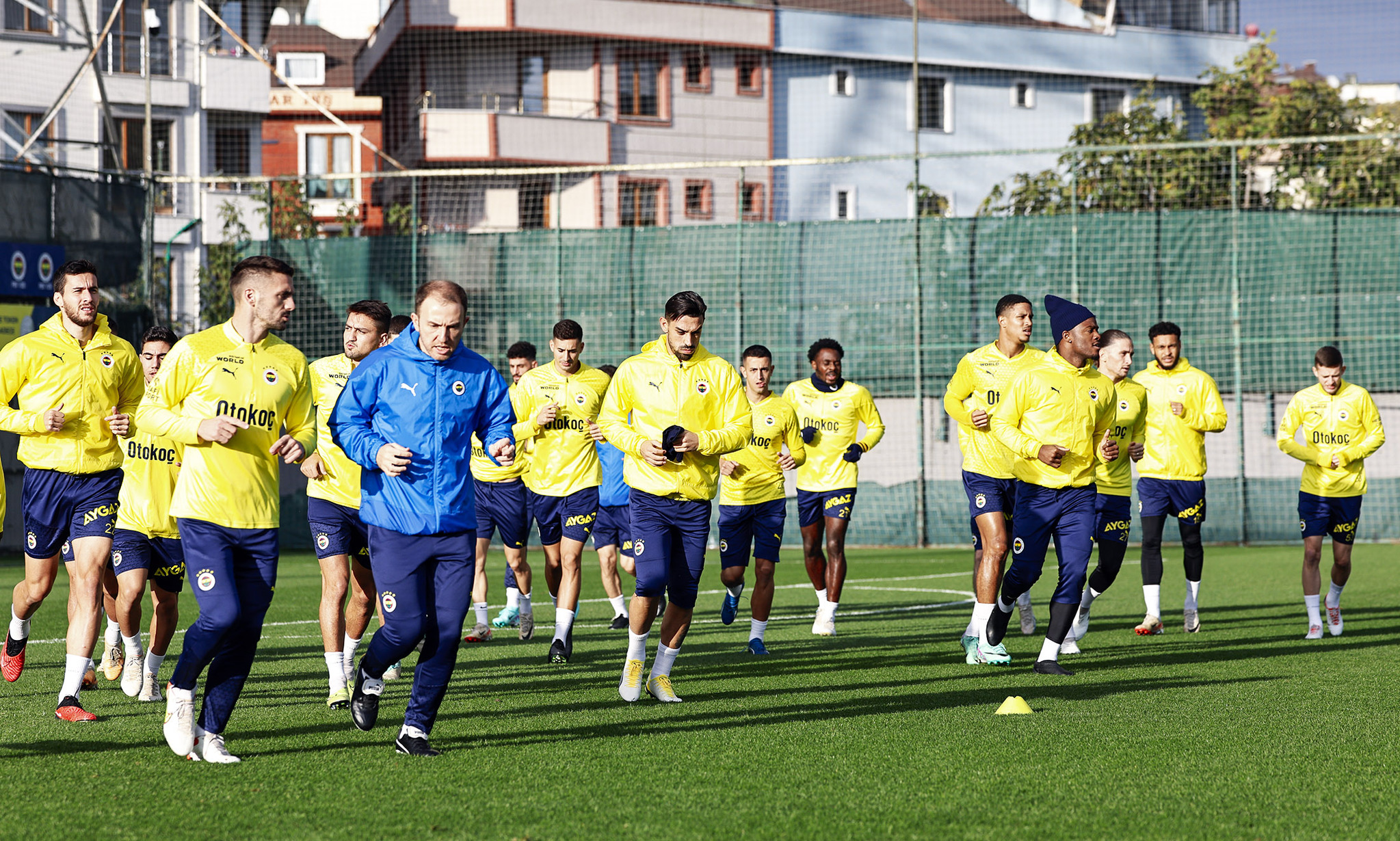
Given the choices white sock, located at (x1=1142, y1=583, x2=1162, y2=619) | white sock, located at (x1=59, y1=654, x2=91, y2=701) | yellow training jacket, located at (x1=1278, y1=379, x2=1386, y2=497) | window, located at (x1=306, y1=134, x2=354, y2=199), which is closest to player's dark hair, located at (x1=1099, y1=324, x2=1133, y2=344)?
yellow training jacket, located at (x1=1278, y1=379, x2=1386, y2=497)

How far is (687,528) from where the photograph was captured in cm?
815

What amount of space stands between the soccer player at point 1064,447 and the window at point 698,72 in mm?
28656

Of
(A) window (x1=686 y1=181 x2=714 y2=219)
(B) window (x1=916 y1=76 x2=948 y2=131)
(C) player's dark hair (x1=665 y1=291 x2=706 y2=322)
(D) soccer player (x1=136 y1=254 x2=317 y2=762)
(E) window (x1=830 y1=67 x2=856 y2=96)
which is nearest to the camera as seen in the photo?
(D) soccer player (x1=136 y1=254 x2=317 y2=762)

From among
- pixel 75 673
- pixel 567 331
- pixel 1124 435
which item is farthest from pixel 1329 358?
pixel 75 673

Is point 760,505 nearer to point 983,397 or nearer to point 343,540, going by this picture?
point 983,397

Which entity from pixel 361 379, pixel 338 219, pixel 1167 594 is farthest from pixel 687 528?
pixel 338 219

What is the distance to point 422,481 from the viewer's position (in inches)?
251

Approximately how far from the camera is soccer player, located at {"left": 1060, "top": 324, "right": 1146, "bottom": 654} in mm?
10320

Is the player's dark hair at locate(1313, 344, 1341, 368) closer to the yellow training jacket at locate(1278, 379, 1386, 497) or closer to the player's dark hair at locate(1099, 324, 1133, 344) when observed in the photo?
the yellow training jacket at locate(1278, 379, 1386, 497)

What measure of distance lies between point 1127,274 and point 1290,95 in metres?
13.5

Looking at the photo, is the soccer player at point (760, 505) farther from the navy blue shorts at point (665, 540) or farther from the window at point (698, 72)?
the window at point (698, 72)

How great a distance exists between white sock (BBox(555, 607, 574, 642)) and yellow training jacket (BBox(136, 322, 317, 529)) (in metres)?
3.64

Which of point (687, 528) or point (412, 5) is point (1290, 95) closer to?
point (412, 5)

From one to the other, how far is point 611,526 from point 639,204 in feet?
52.6
